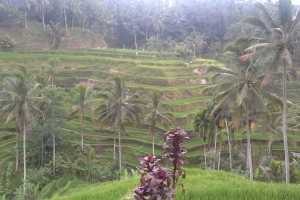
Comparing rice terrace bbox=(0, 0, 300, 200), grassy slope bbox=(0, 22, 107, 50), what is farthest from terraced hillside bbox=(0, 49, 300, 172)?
grassy slope bbox=(0, 22, 107, 50)

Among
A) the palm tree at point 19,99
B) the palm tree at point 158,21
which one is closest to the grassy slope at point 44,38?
the palm tree at point 158,21

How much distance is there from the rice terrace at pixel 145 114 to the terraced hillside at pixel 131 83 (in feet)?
0.53

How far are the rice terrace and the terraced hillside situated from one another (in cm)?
16

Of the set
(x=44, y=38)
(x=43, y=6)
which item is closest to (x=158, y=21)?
(x=43, y=6)

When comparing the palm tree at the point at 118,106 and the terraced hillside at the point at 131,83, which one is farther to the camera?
the terraced hillside at the point at 131,83

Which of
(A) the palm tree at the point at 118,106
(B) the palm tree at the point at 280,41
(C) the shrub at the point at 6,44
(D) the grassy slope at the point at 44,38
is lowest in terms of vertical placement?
(A) the palm tree at the point at 118,106

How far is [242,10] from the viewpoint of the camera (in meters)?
85.2

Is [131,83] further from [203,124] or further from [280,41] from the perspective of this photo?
[280,41]

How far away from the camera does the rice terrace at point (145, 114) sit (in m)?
7.73

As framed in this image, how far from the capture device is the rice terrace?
7.73 metres

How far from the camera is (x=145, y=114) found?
3106cm

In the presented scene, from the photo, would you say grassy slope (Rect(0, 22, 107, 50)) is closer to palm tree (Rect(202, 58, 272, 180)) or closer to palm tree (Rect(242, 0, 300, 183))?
palm tree (Rect(202, 58, 272, 180))

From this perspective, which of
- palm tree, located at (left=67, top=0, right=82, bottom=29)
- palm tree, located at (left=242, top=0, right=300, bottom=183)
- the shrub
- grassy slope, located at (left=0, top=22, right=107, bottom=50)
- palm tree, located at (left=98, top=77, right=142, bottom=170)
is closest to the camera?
palm tree, located at (left=242, top=0, right=300, bottom=183)

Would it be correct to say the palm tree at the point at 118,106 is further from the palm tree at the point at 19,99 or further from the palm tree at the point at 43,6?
the palm tree at the point at 43,6
